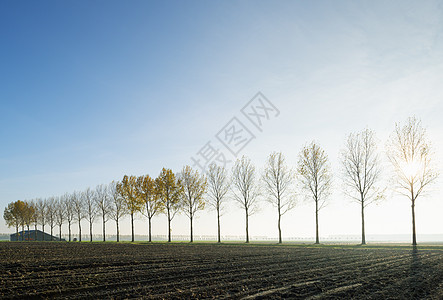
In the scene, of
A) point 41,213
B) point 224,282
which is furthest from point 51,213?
point 224,282

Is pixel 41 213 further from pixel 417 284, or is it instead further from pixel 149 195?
pixel 417 284

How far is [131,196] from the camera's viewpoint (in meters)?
64.2

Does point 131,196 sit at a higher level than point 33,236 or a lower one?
higher

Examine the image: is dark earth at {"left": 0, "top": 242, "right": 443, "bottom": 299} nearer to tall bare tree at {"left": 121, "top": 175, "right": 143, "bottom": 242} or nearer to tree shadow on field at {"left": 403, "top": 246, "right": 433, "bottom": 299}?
tree shadow on field at {"left": 403, "top": 246, "right": 433, "bottom": 299}

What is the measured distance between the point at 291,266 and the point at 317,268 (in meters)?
1.53

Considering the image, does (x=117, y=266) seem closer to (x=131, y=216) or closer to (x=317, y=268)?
(x=317, y=268)

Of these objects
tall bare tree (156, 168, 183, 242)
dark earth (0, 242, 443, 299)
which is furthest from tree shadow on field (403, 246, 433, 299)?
tall bare tree (156, 168, 183, 242)

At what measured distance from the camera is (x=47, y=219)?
299 ft

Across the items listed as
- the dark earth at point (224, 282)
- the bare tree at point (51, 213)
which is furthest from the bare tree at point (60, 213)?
the dark earth at point (224, 282)

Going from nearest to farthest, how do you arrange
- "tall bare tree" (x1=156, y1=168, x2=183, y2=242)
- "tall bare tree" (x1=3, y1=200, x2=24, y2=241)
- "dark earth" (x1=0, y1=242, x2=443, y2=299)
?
1. "dark earth" (x1=0, y1=242, x2=443, y2=299)
2. "tall bare tree" (x1=156, y1=168, x2=183, y2=242)
3. "tall bare tree" (x1=3, y1=200, x2=24, y2=241)

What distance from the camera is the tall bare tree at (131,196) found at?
62.7 m

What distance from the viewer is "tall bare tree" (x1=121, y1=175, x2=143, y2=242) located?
62.7 m

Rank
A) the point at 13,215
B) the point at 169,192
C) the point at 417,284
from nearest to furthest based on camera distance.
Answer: the point at 417,284 < the point at 169,192 < the point at 13,215

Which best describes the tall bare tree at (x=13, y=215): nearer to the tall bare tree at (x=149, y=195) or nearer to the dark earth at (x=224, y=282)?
the tall bare tree at (x=149, y=195)
